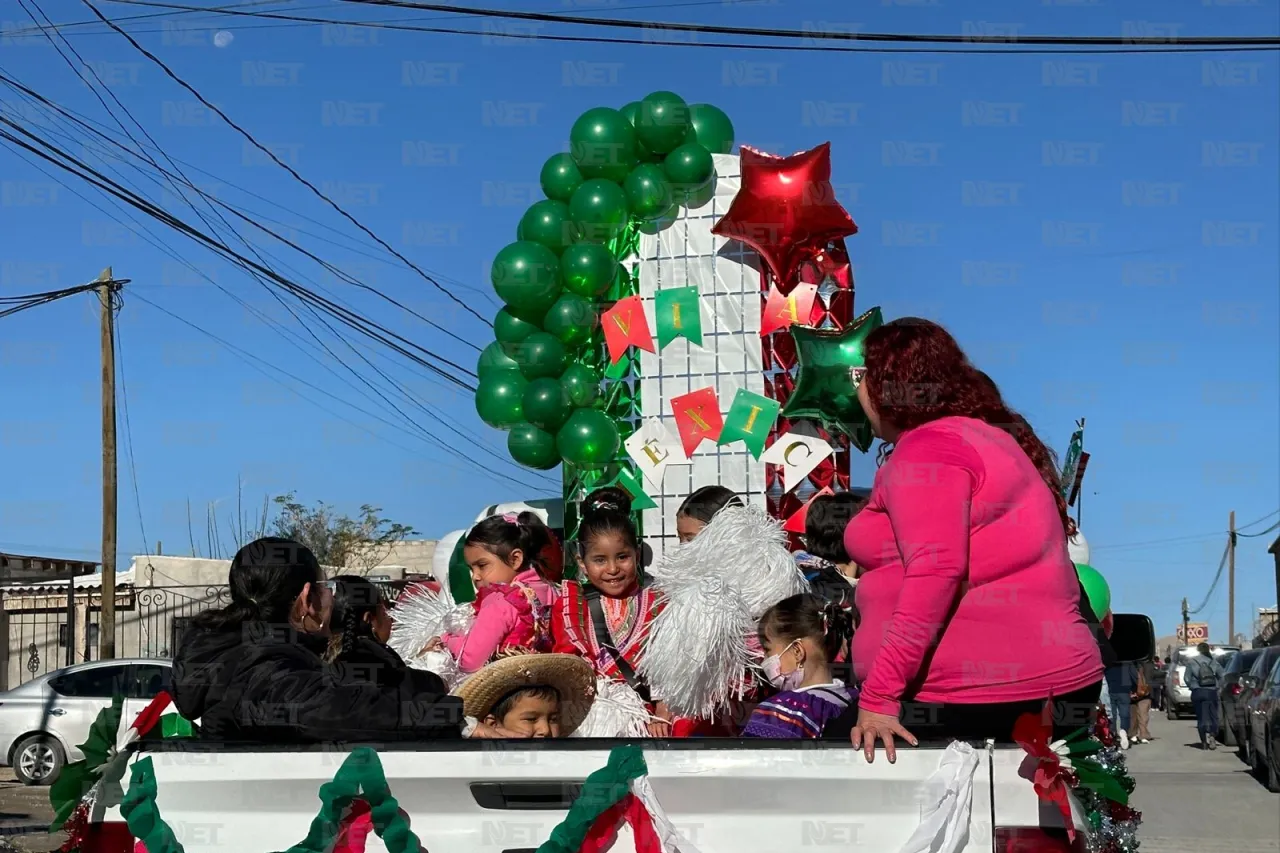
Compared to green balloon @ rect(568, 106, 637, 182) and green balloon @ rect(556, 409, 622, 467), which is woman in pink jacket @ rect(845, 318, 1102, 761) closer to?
green balloon @ rect(556, 409, 622, 467)

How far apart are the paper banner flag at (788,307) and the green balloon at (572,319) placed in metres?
1.20

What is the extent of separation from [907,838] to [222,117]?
1171cm

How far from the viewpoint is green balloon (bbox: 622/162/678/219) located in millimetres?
9031

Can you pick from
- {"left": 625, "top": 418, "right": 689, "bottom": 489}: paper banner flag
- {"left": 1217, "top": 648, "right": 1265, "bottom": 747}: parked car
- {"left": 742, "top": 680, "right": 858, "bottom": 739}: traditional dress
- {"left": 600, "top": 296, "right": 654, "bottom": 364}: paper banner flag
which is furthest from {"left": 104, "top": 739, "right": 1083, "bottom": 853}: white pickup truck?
{"left": 1217, "top": 648, "right": 1265, "bottom": 747}: parked car

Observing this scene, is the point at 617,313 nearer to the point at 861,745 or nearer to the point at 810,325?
the point at 810,325

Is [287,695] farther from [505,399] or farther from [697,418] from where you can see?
[505,399]

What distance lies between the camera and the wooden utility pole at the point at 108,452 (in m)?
20.6

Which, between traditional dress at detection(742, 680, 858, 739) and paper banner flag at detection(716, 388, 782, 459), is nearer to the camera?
traditional dress at detection(742, 680, 858, 739)

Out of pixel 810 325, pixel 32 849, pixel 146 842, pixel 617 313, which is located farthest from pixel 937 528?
pixel 32 849

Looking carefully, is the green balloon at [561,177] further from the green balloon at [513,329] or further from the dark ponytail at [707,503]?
the dark ponytail at [707,503]

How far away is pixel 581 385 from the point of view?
920 centimetres

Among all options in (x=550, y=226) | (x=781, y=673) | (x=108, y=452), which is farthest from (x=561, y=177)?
(x=108, y=452)

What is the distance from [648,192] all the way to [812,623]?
17.9 feet

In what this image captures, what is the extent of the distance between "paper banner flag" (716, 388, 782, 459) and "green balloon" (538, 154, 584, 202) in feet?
6.29
